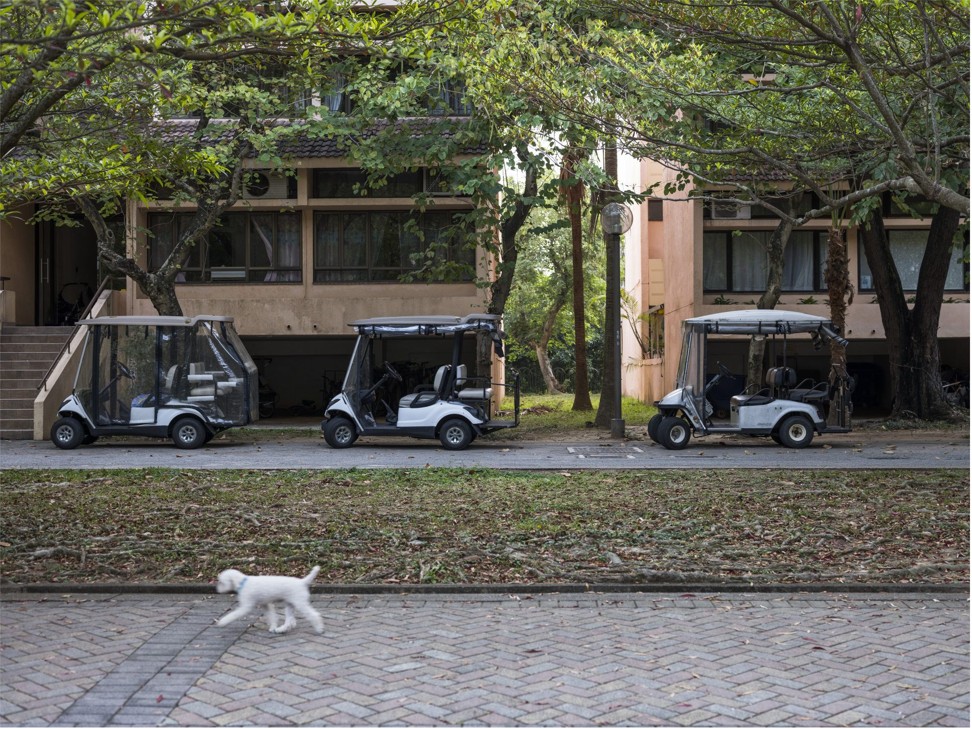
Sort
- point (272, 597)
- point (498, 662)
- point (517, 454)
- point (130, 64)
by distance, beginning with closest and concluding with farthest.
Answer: point (498, 662), point (272, 597), point (130, 64), point (517, 454)

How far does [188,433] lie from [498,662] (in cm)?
1444

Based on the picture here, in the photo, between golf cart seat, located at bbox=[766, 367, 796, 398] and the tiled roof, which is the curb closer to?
golf cart seat, located at bbox=[766, 367, 796, 398]

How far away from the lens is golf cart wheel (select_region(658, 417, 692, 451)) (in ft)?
61.5

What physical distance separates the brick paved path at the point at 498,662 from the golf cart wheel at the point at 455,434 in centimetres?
1123

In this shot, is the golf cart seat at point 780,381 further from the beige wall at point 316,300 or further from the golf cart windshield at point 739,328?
the beige wall at point 316,300

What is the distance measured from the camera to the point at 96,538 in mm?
9734

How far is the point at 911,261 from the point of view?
97.5ft

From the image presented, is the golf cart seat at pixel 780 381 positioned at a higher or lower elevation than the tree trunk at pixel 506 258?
lower

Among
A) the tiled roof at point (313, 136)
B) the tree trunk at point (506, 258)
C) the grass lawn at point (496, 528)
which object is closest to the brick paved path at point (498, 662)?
the grass lawn at point (496, 528)

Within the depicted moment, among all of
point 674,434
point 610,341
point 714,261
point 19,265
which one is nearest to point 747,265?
point 714,261

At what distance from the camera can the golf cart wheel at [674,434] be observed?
→ 18750 mm

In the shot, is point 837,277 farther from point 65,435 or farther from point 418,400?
point 65,435

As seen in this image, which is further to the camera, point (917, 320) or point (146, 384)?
point (917, 320)

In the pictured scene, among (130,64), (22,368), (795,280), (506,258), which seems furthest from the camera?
(795,280)
